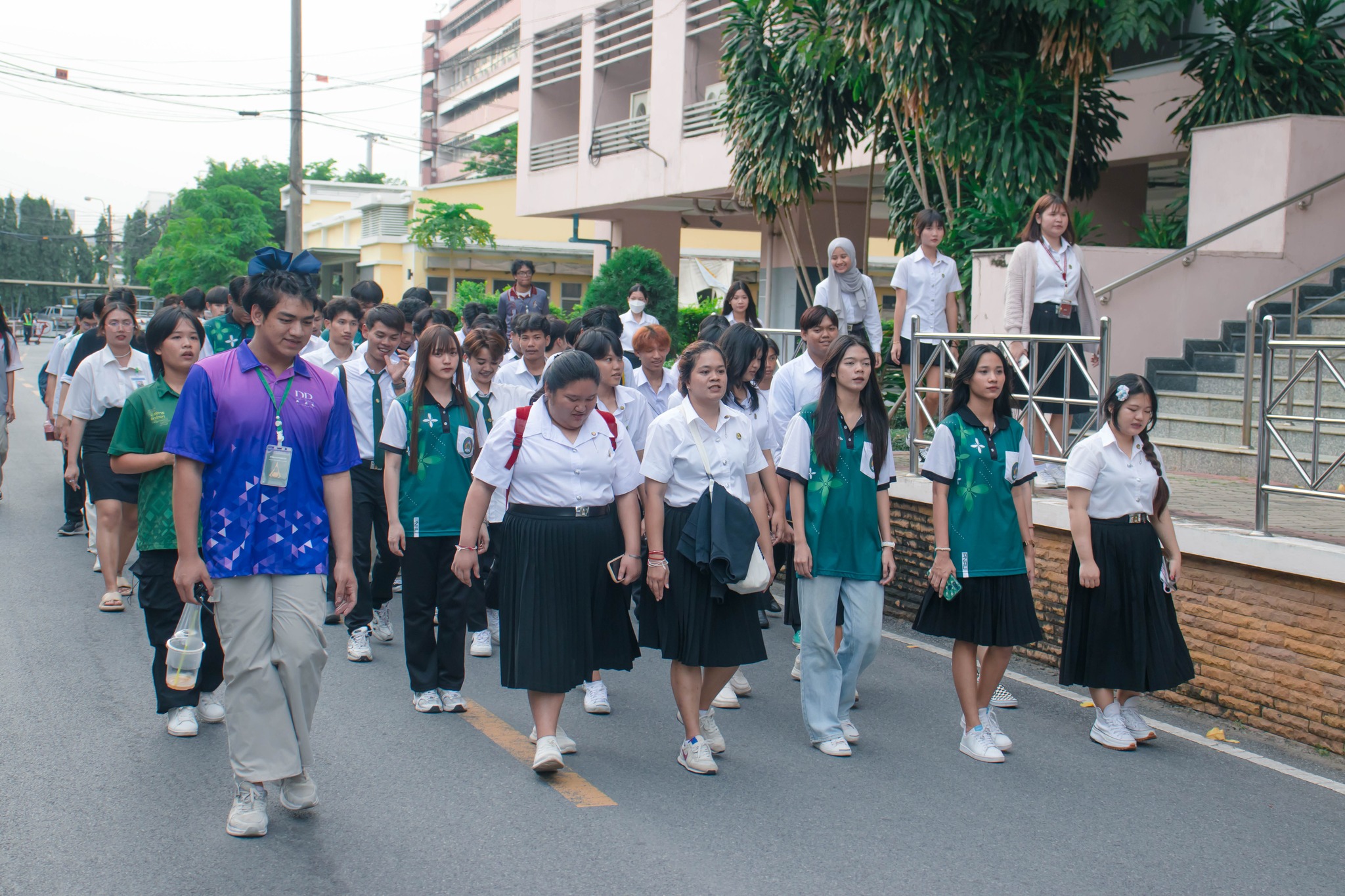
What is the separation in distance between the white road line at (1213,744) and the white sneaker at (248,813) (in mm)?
4201

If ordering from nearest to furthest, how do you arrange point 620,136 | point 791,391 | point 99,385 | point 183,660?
point 183,660 → point 791,391 → point 99,385 → point 620,136

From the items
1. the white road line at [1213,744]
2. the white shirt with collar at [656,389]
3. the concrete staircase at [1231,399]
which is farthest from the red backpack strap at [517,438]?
the concrete staircase at [1231,399]

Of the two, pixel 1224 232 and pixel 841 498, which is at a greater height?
pixel 1224 232

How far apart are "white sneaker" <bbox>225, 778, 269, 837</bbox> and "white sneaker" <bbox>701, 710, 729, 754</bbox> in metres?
1.95

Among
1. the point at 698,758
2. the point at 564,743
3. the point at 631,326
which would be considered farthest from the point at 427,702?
the point at 631,326

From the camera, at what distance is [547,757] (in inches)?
199

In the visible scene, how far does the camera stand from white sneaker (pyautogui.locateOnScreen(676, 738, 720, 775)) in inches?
207

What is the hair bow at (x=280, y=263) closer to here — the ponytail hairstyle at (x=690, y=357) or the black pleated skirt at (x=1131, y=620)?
the ponytail hairstyle at (x=690, y=357)

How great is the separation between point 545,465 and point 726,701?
6.48 ft

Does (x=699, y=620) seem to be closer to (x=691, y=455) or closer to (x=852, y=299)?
(x=691, y=455)

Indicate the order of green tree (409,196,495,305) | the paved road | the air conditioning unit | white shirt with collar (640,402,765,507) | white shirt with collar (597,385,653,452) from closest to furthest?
the paved road → white shirt with collar (640,402,765,507) → white shirt with collar (597,385,653,452) → the air conditioning unit → green tree (409,196,495,305)

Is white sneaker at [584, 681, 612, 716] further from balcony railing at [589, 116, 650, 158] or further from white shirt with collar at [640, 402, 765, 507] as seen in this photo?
balcony railing at [589, 116, 650, 158]

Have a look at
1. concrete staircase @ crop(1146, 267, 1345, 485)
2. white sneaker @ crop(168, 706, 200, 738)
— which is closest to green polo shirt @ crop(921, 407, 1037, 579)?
concrete staircase @ crop(1146, 267, 1345, 485)

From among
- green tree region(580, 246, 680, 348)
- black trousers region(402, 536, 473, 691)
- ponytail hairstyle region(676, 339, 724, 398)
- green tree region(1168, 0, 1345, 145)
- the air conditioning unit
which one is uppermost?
the air conditioning unit
